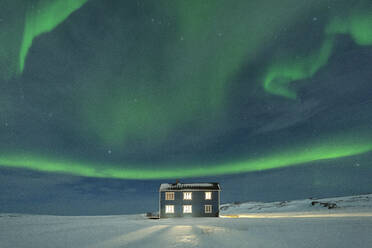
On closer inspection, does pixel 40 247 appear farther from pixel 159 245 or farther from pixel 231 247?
pixel 231 247

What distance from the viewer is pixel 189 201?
37.9m

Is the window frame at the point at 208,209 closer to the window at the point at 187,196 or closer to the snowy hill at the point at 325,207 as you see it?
the window at the point at 187,196

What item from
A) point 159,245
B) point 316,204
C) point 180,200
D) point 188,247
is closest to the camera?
point 188,247

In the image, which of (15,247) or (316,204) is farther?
(316,204)

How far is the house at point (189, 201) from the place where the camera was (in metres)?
37.4

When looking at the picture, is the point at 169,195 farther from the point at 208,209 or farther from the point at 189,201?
the point at 208,209

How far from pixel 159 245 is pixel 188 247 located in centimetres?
145

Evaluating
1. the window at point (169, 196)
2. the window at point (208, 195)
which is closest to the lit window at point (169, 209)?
the window at point (169, 196)

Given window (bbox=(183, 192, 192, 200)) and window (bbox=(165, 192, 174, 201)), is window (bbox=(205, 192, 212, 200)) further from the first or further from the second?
window (bbox=(165, 192, 174, 201))

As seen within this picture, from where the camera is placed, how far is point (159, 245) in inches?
396

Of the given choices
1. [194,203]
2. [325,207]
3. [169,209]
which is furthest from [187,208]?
[325,207]

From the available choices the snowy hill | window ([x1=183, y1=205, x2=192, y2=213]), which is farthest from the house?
the snowy hill

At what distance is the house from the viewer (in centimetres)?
3741

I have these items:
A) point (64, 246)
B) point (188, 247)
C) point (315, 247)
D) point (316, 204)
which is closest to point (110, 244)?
point (64, 246)
